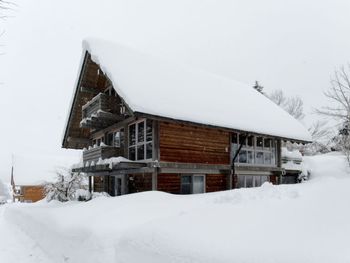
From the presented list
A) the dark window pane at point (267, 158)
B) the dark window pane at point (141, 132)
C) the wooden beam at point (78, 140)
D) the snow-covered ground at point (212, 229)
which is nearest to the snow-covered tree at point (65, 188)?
the wooden beam at point (78, 140)

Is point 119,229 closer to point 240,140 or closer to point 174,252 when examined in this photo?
point 174,252

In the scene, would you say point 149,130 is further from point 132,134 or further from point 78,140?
point 78,140

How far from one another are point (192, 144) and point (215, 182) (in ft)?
8.10

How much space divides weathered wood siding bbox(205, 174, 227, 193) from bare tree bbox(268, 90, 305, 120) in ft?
96.5

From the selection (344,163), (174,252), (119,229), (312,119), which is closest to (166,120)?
(119,229)

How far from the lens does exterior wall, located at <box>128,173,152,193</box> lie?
1580cm

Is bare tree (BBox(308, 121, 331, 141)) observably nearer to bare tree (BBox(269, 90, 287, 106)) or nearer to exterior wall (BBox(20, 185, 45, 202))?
bare tree (BBox(269, 90, 287, 106))

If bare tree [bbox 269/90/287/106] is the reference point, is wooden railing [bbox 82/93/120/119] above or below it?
below

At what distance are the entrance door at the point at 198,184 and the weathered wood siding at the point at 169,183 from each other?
2.84ft

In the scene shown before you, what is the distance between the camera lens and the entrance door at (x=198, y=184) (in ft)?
53.8

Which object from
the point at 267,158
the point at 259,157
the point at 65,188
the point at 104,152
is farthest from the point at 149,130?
the point at 65,188

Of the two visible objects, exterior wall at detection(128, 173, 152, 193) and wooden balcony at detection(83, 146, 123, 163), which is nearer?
exterior wall at detection(128, 173, 152, 193)

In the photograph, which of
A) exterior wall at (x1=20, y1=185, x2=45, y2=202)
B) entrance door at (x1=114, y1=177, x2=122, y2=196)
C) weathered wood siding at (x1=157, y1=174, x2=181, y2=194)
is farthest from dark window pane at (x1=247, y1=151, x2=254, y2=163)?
exterior wall at (x1=20, y1=185, x2=45, y2=202)

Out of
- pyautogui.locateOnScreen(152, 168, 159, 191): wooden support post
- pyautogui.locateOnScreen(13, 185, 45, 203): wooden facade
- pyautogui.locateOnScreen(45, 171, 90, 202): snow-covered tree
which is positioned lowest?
pyautogui.locateOnScreen(13, 185, 45, 203): wooden facade
